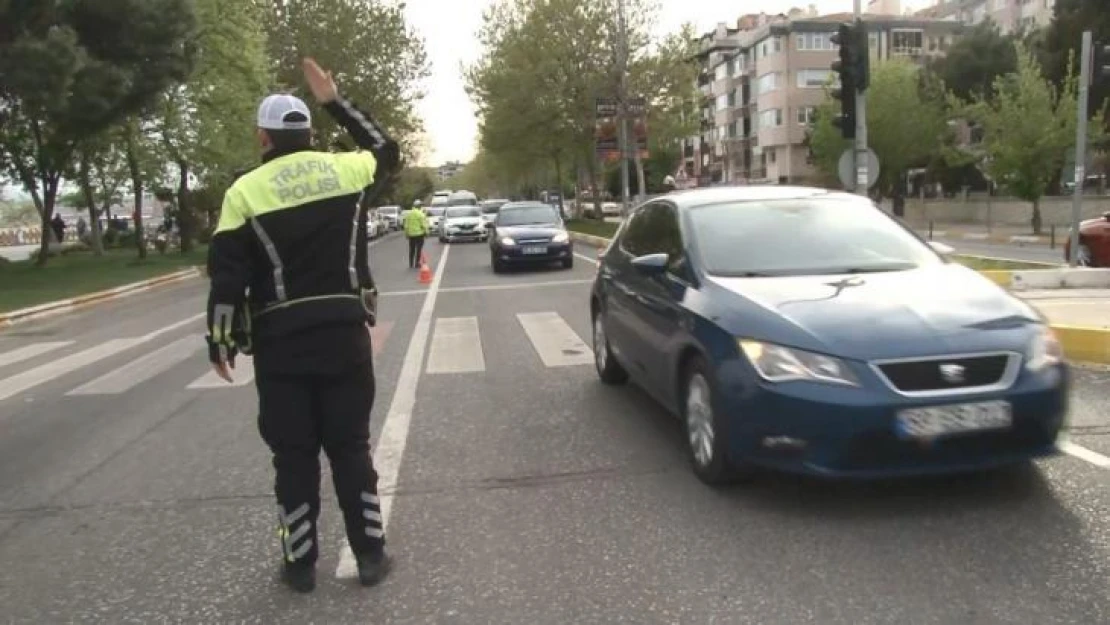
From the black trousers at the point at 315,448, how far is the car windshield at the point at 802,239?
236cm

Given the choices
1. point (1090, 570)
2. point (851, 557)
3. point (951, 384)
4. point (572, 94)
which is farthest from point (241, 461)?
point (572, 94)

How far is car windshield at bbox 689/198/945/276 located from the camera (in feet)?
17.9

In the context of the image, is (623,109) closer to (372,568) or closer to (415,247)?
(415,247)

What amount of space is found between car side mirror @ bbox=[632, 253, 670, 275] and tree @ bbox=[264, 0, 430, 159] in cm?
4287

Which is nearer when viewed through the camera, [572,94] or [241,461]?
[241,461]

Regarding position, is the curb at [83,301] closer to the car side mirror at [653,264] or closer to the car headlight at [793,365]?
the car side mirror at [653,264]

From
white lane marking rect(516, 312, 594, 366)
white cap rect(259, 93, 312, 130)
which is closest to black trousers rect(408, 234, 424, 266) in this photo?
white lane marking rect(516, 312, 594, 366)

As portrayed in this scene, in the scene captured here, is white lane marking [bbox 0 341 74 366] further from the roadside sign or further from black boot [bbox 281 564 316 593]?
the roadside sign

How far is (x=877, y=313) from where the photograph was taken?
4543 millimetres

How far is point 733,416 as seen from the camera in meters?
4.55

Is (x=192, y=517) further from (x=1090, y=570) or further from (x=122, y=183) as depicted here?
(x=122, y=183)

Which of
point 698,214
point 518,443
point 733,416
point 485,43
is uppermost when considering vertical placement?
point 485,43

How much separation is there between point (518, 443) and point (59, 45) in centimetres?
1674

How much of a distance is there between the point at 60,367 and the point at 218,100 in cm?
2130
